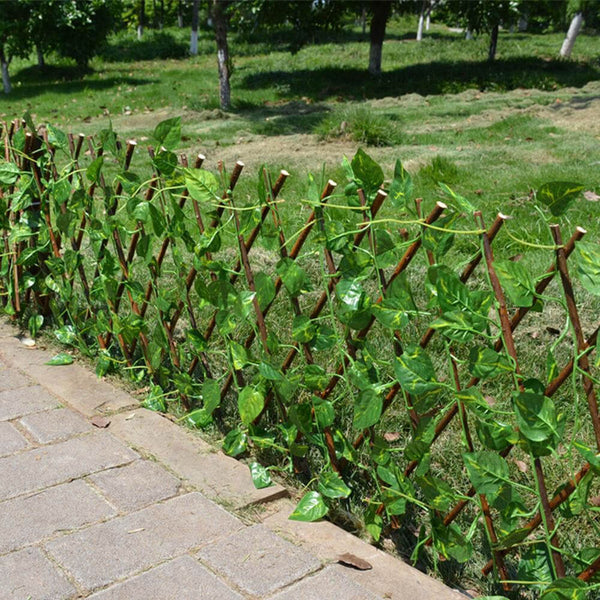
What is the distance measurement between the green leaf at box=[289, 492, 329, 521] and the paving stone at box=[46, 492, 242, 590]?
0.68 feet

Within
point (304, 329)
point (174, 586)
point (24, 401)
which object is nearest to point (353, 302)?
point (304, 329)

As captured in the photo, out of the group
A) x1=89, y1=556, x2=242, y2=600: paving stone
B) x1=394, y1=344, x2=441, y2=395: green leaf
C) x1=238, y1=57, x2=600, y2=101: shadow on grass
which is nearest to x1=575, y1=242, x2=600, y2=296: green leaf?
x1=394, y1=344, x2=441, y2=395: green leaf

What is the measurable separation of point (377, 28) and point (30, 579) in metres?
18.2

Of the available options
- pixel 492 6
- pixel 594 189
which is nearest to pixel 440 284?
pixel 594 189

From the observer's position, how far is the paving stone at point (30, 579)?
7.22 feet

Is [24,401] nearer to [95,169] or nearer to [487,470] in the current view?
[95,169]

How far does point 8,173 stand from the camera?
411cm

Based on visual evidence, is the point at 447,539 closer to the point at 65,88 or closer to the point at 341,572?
the point at 341,572

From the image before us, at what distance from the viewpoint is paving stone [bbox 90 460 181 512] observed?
2.73m

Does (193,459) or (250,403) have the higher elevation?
(250,403)

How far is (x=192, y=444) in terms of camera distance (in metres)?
3.16

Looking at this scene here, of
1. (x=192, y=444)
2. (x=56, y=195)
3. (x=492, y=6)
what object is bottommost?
(x=192, y=444)

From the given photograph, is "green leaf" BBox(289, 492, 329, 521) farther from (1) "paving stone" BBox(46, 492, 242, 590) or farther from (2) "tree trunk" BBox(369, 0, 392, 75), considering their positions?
(2) "tree trunk" BBox(369, 0, 392, 75)

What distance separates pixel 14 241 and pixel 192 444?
184cm
